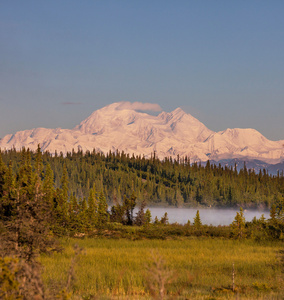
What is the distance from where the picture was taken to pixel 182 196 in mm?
167875

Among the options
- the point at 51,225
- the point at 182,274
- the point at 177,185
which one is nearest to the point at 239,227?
the point at 51,225

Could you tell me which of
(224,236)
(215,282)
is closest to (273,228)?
(224,236)

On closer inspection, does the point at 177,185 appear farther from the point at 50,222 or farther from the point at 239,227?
the point at 50,222

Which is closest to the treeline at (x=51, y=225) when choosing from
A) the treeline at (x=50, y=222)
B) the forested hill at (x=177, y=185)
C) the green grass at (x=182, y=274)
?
the treeline at (x=50, y=222)

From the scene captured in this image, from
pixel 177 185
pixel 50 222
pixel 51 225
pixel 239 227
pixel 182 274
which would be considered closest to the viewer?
pixel 182 274

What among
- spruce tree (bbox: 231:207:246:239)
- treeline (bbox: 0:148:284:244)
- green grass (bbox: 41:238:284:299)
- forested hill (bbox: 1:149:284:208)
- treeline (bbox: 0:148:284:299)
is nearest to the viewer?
treeline (bbox: 0:148:284:299)

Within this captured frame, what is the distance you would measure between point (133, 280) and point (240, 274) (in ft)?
19.2

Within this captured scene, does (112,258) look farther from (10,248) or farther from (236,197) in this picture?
(236,197)

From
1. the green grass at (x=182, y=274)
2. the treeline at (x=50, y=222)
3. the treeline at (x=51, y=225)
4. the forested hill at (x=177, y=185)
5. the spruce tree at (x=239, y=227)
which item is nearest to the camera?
the treeline at (x=51, y=225)

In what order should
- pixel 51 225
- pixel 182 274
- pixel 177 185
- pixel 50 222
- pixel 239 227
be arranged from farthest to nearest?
pixel 177 185, pixel 239 227, pixel 51 225, pixel 50 222, pixel 182 274

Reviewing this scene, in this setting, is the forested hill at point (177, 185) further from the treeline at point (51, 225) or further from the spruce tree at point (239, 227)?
the spruce tree at point (239, 227)

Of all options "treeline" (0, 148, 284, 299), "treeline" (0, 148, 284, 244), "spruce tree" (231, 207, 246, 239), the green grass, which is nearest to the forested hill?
"treeline" (0, 148, 284, 299)

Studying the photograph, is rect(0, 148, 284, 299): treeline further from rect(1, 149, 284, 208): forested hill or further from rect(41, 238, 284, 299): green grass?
rect(1, 149, 284, 208): forested hill

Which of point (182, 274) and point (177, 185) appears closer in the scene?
point (182, 274)
